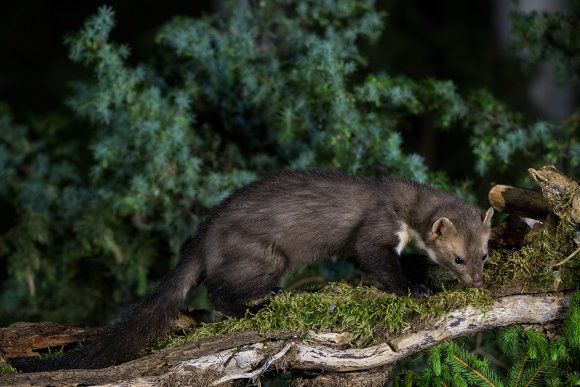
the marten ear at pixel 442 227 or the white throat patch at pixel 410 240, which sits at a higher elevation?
the marten ear at pixel 442 227

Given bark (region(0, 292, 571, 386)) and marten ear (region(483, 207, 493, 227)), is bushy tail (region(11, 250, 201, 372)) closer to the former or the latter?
bark (region(0, 292, 571, 386))

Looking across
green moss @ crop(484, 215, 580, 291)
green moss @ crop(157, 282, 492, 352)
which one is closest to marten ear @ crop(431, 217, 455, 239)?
green moss @ crop(484, 215, 580, 291)

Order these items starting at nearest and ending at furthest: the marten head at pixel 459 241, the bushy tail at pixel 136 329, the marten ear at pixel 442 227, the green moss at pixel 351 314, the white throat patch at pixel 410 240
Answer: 1. the green moss at pixel 351 314
2. the bushy tail at pixel 136 329
3. the marten head at pixel 459 241
4. the marten ear at pixel 442 227
5. the white throat patch at pixel 410 240

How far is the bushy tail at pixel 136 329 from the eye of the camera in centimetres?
483

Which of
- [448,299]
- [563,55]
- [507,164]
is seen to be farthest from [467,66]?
[448,299]

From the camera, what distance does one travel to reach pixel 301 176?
596 cm

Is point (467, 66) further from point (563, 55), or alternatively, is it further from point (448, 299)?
point (448, 299)

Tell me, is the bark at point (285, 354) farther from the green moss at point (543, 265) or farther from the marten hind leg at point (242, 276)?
the marten hind leg at point (242, 276)

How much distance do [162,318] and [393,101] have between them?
297 centimetres

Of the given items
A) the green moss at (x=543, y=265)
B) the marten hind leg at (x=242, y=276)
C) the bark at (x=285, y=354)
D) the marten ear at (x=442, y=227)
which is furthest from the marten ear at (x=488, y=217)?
the marten hind leg at (x=242, y=276)

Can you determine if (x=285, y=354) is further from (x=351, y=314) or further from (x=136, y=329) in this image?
(x=136, y=329)

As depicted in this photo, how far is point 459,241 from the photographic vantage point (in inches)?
219

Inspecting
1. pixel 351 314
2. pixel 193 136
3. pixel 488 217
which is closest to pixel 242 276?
pixel 351 314

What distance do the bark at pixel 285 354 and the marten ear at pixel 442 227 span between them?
0.78 meters
